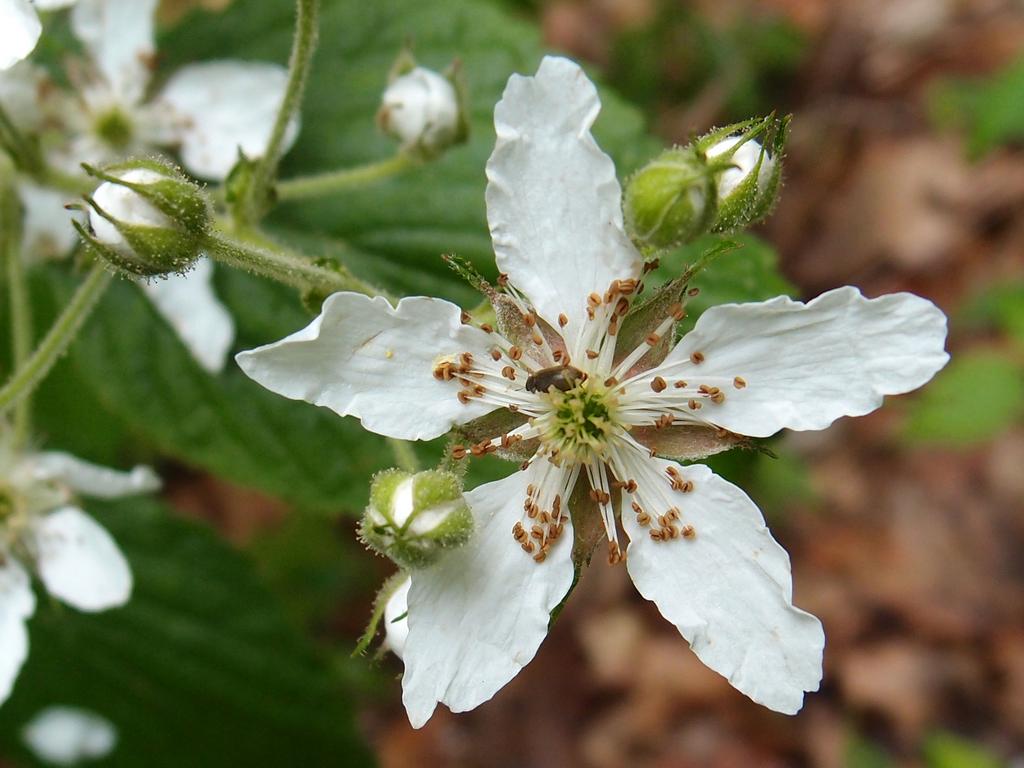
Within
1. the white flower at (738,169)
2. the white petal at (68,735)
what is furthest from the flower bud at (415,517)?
the white petal at (68,735)

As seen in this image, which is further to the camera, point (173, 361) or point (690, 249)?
point (173, 361)

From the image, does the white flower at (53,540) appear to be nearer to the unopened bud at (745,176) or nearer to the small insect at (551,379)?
the small insect at (551,379)

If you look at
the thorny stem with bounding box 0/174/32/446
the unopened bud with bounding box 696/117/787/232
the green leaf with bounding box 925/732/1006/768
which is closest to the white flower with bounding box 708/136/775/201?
the unopened bud with bounding box 696/117/787/232

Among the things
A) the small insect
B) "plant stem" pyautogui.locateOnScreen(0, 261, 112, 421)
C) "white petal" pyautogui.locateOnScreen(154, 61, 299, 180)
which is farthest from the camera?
"white petal" pyautogui.locateOnScreen(154, 61, 299, 180)

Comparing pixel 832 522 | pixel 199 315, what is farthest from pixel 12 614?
pixel 832 522

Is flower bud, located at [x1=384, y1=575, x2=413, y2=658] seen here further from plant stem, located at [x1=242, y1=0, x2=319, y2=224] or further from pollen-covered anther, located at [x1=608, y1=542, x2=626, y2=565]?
plant stem, located at [x1=242, y1=0, x2=319, y2=224]

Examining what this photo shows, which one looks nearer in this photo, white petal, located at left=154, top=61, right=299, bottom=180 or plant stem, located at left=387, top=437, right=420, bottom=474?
plant stem, located at left=387, top=437, right=420, bottom=474

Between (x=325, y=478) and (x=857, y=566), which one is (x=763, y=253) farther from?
(x=857, y=566)

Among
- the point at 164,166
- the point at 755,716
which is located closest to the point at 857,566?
the point at 755,716
